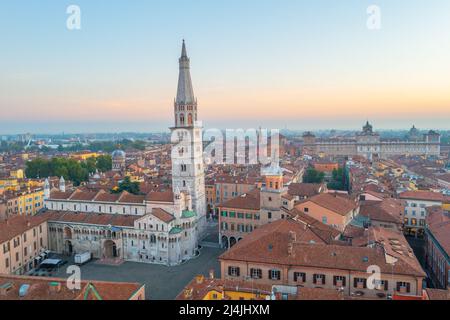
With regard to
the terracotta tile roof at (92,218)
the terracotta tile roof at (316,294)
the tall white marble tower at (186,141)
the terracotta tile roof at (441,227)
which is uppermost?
the tall white marble tower at (186,141)

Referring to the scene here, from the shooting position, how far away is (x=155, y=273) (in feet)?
146

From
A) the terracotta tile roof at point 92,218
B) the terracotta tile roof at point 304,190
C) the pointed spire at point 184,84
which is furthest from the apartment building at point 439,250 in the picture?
the terracotta tile roof at point 92,218

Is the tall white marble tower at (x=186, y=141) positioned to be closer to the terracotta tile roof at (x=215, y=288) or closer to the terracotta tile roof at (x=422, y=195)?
the terracotta tile roof at (x=215, y=288)

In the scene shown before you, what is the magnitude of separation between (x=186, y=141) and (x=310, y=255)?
28.8 metres

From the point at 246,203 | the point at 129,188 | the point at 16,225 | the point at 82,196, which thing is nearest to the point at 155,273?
the point at 246,203

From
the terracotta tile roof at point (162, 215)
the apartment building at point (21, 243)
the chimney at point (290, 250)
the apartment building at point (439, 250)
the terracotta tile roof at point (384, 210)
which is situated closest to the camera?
the chimney at point (290, 250)

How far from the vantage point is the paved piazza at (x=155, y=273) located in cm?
4009

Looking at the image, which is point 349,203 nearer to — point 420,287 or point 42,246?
point 420,287

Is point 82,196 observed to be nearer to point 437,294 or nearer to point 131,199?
point 131,199

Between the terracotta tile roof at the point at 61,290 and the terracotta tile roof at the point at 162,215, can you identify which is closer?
the terracotta tile roof at the point at 61,290

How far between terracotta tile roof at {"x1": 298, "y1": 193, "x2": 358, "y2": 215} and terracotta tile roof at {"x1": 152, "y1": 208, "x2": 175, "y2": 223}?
18903 mm

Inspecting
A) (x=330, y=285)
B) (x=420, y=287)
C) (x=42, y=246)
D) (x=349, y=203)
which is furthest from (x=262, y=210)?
(x=42, y=246)

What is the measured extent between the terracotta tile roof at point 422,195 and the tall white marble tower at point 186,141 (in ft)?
115

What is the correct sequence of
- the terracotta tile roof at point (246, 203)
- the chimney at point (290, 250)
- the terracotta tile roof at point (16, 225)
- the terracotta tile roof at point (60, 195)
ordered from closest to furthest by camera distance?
the chimney at point (290, 250)
the terracotta tile roof at point (16, 225)
the terracotta tile roof at point (246, 203)
the terracotta tile roof at point (60, 195)
